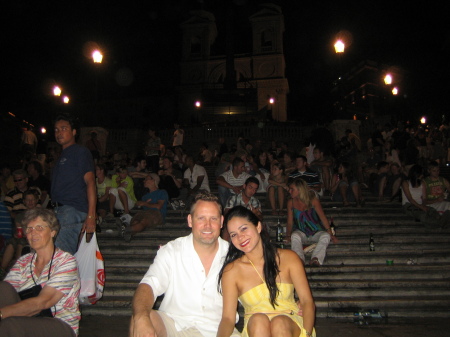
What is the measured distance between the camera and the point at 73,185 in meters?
4.41

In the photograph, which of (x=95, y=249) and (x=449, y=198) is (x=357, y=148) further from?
(x=95, y=249)

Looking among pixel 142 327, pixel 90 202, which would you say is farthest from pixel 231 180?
pixel 142 327

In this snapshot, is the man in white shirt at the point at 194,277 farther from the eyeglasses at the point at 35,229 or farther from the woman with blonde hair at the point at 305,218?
the woman with blonde hair at the point at 305,218

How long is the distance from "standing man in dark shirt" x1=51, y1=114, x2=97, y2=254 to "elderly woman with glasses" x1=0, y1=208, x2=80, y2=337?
69 cm

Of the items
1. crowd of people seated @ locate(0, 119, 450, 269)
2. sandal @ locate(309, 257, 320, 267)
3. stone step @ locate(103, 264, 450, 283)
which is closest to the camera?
stone step @ locate(103, 264, 450, 283)

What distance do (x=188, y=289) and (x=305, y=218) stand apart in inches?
172

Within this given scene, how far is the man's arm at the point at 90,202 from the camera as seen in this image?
14.2ft

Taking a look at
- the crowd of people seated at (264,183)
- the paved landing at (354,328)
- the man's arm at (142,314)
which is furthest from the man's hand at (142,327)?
the crowd of people seated at (264,183)

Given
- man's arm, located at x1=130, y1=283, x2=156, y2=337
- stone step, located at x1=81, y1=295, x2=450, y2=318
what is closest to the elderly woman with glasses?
man's arm, located at x1=130, y1=283, x2=156, y2=337

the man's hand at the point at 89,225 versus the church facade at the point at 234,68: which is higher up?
the church facade at the point at 234,68

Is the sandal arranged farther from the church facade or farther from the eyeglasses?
the church facade

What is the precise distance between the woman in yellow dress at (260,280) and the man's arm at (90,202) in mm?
1758

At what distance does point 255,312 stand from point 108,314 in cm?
329

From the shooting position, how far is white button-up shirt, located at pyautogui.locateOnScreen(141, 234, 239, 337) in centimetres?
321
